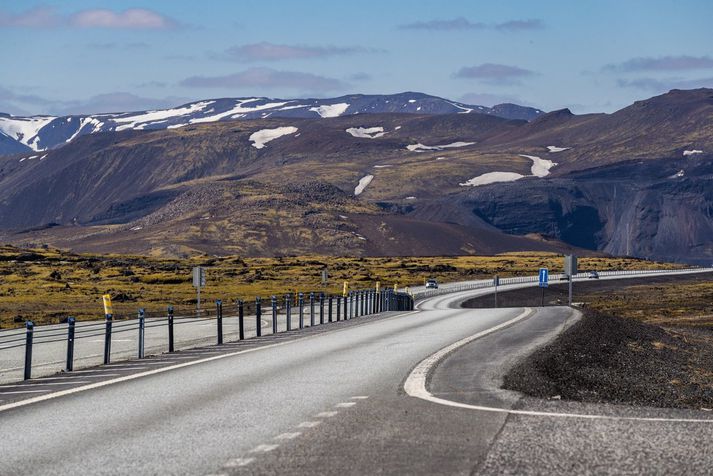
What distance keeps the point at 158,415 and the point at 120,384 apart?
15.7 feet

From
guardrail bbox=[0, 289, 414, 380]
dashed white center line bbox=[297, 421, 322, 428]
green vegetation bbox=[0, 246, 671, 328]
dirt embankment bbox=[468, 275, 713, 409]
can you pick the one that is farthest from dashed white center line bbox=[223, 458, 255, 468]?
green vegetation bbox=[0, 246, 671, 328]

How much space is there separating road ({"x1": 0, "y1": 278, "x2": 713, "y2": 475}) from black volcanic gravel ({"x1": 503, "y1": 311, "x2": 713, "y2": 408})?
2.95ft

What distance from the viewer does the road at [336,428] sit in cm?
1155

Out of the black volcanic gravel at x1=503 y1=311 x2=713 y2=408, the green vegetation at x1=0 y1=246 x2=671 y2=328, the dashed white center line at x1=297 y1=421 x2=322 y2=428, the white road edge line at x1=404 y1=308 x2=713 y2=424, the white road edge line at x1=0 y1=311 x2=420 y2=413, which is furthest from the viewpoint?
the green vegetation at x1=0 y1=246 x2=671 y2=328

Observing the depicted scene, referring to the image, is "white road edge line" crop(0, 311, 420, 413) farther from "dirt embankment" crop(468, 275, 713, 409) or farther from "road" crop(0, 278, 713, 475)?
"dirt embankment" crop(468, 275, 713, 409)

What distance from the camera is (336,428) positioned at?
1400 centimetres

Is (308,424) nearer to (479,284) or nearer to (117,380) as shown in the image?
(117,380)

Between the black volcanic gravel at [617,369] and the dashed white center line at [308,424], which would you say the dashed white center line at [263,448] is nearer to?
the dashed white center line at [308,424]

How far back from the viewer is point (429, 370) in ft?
71.1

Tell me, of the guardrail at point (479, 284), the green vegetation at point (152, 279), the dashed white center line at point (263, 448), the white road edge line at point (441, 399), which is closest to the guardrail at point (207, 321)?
the green vegetation at point (152, 279)

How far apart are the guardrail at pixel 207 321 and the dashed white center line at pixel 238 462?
A: 10587 mm

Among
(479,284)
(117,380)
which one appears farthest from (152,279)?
(117,380)

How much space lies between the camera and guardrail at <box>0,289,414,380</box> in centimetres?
2520

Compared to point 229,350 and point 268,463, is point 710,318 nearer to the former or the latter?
point 229,350
